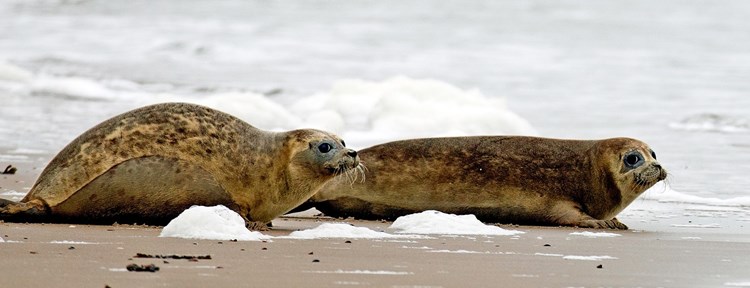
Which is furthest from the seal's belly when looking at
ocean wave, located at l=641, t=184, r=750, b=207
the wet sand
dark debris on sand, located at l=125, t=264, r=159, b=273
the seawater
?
the seawater

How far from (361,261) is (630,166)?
372 centimetres

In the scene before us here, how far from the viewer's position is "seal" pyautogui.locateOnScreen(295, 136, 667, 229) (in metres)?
8.84

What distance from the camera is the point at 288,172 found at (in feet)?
25.3

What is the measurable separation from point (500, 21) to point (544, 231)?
21903 mm

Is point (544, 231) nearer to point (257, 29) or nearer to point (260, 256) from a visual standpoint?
point (260, 256)

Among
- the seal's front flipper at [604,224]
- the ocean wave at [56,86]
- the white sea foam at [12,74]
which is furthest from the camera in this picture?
the white sea foam at [12,74]

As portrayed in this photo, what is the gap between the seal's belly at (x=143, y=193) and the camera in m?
7.21

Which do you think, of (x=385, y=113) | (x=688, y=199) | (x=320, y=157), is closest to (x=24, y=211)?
(x=320, y=157)

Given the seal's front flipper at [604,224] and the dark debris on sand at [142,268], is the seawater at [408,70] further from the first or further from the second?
the dark debris on sand at [142,268]

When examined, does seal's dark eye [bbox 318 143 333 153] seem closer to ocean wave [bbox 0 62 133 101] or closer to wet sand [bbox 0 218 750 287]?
wet sand [bbox 0 218 750 287]

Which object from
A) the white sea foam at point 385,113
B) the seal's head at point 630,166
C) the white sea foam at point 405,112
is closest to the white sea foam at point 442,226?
the seal's head at point 630,166

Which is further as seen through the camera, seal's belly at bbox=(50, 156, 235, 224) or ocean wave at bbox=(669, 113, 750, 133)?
ocean wave at bbox=(669, 113, 750, 133)

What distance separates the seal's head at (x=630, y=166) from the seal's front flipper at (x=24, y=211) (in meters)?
3.55

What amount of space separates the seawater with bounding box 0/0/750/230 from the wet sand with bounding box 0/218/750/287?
3.61 metres
